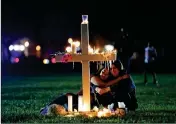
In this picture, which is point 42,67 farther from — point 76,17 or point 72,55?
point 72,55

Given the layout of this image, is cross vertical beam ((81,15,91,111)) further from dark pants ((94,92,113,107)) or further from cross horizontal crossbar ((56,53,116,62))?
dark pants ((94,92,113,107))

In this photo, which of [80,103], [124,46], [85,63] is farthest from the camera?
[124,46]

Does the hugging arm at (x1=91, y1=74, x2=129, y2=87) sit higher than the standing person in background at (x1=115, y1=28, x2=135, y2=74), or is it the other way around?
the standing person in background at (x1=115, y1=28, x2=135, y2=74)

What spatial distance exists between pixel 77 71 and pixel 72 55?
27998 millimetres

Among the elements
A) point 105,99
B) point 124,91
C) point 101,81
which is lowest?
point 105,99

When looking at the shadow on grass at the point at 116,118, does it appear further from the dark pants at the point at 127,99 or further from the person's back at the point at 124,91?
the person's back at the point at 124,91

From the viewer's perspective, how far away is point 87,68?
47.6 feet

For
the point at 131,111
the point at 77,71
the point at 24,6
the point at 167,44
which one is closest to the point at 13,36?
the point at 24,6

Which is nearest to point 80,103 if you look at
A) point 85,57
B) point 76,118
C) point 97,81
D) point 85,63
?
point 97,81

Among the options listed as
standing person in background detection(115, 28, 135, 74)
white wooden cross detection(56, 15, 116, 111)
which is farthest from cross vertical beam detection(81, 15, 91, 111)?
standing person in background detection(115, 28, 135, 74)

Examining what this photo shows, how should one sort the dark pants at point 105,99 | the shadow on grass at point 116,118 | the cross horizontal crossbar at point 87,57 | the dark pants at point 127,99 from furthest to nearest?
the dark pants at point 105,99, the dark pants at point 127,99, the cross horizontal crossbar at point 87,57, the shadow on grass at point 116,118

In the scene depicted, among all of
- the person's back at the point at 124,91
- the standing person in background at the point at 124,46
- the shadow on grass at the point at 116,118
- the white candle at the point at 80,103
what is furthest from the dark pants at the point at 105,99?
the standing person in background at the point at 124,46

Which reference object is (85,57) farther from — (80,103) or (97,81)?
(80,103)

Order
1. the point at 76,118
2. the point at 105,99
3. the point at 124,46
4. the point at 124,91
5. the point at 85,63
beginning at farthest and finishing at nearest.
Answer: the point at 124,46 < the point at 105,99 < the point at 124,91 < the point at 85,63 < the point at 76,118
